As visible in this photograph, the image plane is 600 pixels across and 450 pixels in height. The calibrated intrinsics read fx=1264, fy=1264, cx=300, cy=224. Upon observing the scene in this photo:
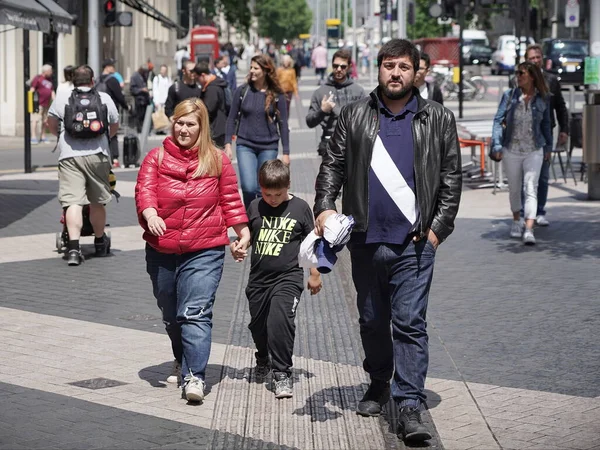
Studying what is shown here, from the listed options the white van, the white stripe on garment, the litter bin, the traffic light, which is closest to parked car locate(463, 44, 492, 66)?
the white van

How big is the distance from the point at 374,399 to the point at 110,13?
18.2m

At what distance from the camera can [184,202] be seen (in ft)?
21.5

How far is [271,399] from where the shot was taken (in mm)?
6609

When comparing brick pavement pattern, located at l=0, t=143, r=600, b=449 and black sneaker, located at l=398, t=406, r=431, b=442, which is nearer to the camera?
black sneaker, located at l=398, t=406, r=431, b=442

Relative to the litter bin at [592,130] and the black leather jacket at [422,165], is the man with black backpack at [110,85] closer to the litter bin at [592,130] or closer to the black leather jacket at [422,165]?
the litter bin at [592,130]

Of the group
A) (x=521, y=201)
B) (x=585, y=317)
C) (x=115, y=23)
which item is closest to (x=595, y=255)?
(x=521, y=201)

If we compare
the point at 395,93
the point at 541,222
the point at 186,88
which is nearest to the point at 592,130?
the point at 541,222

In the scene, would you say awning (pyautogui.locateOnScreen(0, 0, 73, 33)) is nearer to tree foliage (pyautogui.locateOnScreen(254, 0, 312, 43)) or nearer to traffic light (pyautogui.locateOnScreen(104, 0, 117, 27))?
traffic light (pyautogui.locateOnScreen(104, 0, 117, 27))

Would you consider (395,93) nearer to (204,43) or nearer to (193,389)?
(193,389)

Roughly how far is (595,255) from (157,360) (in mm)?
5242

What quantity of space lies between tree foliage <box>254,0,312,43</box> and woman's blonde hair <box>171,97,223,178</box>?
121 meters

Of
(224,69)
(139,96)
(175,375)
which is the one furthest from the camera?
(139,96)

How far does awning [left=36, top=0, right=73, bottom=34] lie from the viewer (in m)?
16.3

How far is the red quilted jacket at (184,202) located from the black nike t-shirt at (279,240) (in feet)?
0.58
